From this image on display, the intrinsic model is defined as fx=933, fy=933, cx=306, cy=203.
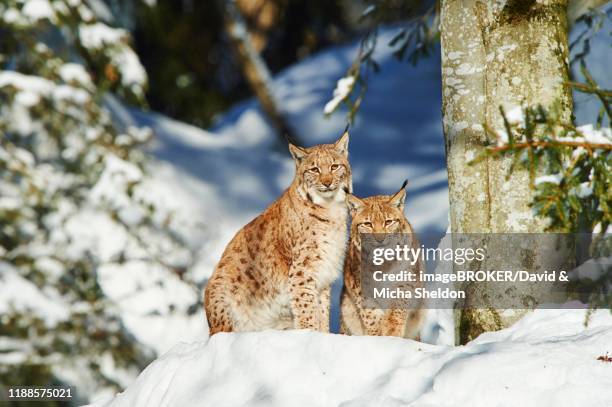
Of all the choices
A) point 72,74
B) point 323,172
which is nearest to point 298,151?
point 323,172

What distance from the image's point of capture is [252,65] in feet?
44.3

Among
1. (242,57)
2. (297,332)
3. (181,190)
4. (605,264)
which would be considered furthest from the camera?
(242,57)

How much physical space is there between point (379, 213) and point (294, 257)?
0.55 m

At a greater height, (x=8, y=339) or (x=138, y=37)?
(x=138, y=37)

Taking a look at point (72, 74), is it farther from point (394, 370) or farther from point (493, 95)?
point (394, 370)

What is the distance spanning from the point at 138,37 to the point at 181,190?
27.6ft

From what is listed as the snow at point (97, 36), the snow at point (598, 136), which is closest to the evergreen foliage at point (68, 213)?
the snow at point (97, 36)

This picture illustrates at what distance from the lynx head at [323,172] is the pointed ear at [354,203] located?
0.09 metres

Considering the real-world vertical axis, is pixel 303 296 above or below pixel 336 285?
below

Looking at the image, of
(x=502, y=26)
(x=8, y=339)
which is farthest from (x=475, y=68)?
(x=8, y=339)

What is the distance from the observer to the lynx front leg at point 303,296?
16.7ft

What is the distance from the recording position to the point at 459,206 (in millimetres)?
4926

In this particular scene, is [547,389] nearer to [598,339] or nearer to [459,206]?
[598,339]

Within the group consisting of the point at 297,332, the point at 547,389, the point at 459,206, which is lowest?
the point at 547,389
